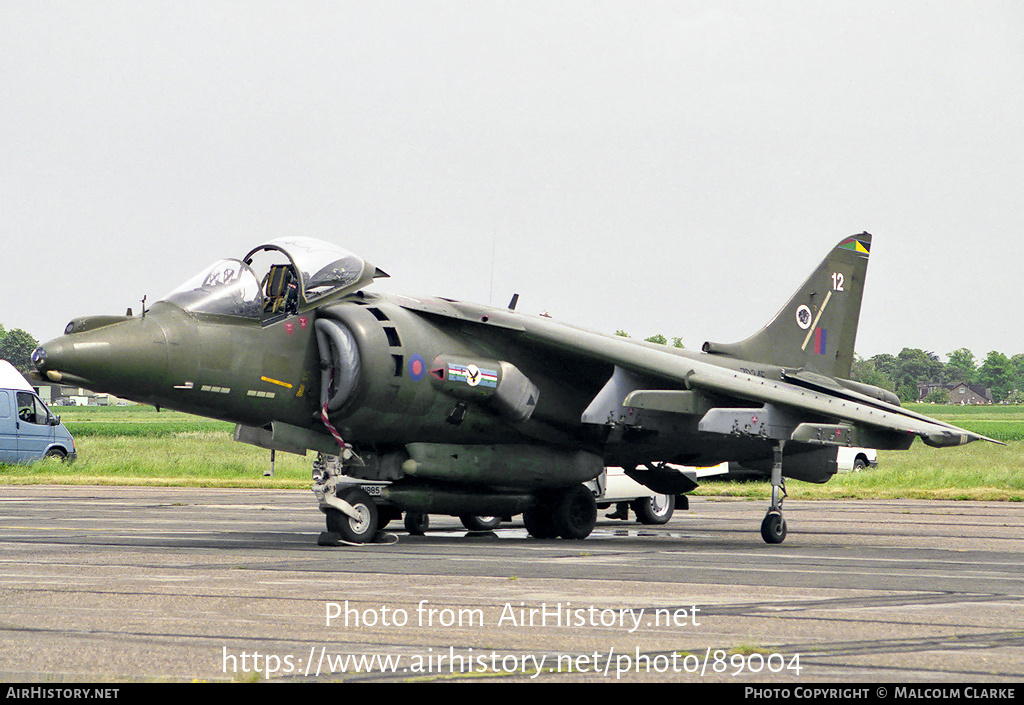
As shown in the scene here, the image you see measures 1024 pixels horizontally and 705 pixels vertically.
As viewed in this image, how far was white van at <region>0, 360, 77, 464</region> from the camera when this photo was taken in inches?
1302

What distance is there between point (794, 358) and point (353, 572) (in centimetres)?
1022

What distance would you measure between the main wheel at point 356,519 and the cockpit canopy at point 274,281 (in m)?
2.28

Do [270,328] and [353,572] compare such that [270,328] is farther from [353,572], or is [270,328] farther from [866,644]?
[866,644]

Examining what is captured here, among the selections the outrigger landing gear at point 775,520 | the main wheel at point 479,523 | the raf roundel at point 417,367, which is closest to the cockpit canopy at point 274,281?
the raf roundel at point 417,367

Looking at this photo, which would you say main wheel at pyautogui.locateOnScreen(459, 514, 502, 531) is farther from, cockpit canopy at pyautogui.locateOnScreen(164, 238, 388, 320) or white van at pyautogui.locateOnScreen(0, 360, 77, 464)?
white van at pyautogui.locateOnScreen(0, 360, 77, 464)

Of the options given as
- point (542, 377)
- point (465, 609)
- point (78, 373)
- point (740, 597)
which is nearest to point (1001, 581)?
point (740, 597)

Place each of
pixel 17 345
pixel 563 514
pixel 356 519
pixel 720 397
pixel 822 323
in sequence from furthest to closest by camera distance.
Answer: pixel 17 345 → pixel 822 323 → pixel 563 514 → pixel 720 397 → pixel 356 519

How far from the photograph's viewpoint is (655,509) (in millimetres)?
20047

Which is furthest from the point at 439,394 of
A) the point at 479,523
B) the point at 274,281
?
the point at 479,523

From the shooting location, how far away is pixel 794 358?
18.7 meters

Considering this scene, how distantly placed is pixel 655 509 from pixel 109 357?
35.5 ft

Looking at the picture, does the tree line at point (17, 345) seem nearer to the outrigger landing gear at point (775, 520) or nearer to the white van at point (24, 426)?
the white van at point (24, 426)

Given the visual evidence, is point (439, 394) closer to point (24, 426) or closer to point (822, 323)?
point (822, 323)

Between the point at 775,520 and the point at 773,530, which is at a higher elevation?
the point at 775,520
